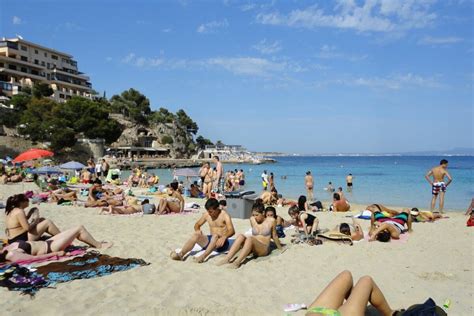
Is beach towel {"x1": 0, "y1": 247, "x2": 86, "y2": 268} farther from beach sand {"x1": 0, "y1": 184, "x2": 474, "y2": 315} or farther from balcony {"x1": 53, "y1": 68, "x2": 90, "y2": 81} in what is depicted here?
balcony {"x1": 53, "y1": 68, "x2": 90, "y2": 81}

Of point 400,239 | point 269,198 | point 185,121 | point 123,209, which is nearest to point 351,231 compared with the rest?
point 400,239

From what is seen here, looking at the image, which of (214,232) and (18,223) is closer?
(18,223)

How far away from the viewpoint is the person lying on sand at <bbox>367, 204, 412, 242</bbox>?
684 centimetres

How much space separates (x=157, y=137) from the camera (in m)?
74.9

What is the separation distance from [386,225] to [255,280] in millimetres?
3374

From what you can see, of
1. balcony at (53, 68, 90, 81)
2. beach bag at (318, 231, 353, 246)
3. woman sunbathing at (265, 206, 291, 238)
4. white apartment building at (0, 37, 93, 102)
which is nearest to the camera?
woman sunbathing at (265, 206, 291, 238)

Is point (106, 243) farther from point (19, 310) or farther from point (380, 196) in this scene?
point (380, 196)

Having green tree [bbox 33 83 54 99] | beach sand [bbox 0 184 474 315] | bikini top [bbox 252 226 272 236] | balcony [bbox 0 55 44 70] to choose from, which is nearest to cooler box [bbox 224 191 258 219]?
beach sand [bbox 0 184 474 315]

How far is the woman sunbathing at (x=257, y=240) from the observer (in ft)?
17.4

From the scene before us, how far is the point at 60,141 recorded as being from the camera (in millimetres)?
43000

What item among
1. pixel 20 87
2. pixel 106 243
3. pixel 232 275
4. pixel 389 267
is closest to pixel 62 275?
pixel 106 243

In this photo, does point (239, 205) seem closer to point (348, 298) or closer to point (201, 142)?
point (348, 298)

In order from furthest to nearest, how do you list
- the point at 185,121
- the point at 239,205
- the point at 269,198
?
the point at 185,121
the point at 269,198
the point at 239,205

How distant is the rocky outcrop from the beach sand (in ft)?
206
